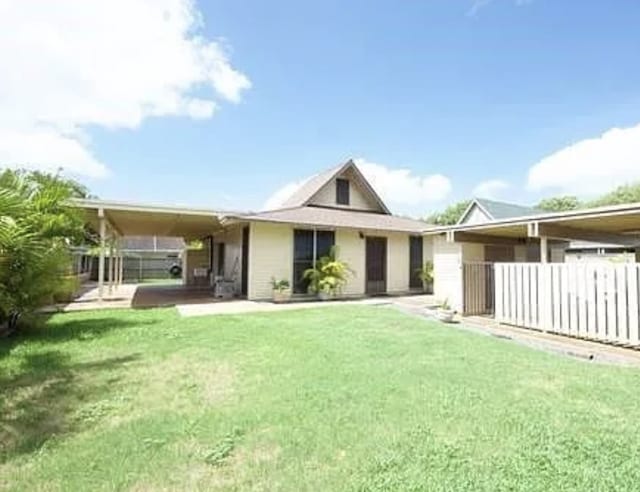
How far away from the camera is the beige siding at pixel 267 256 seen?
14.6 m

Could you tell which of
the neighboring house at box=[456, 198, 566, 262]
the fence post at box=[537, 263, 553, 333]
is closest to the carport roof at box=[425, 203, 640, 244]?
the neighboring house at box=[456, 198, 566, 262]

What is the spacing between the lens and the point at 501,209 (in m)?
21.9

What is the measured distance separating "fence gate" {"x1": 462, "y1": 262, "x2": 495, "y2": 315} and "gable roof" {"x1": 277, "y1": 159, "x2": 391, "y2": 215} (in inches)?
352

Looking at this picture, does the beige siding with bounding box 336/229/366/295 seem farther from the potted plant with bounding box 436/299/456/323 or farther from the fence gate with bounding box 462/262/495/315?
the fence gate with bounding box 462/262/495/315

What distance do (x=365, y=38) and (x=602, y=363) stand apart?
9.80m

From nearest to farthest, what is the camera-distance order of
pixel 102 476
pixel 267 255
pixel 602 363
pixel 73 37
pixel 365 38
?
pixel 102 476
pixel 602 363
pixel 73 37
pixel 365 38
pixel 267 255

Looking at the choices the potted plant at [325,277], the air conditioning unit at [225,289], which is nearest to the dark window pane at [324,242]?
the potted plant at [325,277]

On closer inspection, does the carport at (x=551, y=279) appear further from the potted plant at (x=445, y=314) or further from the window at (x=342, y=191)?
the window at (x=342, y=191)

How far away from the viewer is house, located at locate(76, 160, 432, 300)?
14242 millimetres

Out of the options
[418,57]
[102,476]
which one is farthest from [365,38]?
[102,476]

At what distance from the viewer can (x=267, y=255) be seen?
14797mm

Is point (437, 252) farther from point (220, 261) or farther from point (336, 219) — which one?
point (220, 261)

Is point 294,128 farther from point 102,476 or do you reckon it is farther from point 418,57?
point 102,476

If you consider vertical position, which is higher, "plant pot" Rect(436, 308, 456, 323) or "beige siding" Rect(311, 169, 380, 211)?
"beige siding" Rect(311, 169, 380, 211)
